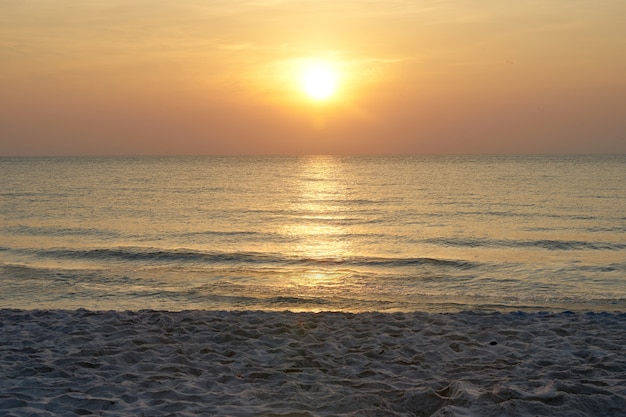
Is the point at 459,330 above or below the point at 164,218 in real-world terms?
below

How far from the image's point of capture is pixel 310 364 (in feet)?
29.6

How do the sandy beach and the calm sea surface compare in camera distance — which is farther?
the calm sea surface

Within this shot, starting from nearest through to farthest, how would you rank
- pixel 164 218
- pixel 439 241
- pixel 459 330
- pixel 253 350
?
pixel 253 350
pixel 459 330
pixel 439 241
pixel 164 218

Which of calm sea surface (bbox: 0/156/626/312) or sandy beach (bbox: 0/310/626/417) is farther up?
calm sea surface (bbox: 0/156/626/312)

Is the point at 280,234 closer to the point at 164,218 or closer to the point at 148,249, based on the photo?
the point at 148,249

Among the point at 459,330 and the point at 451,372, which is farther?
the point at 459,330

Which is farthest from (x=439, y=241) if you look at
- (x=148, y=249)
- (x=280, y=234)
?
(x=148, y=249)

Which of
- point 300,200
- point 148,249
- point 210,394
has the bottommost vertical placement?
point 210,394

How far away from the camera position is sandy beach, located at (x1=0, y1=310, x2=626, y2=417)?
23.5 feet

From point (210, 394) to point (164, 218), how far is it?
29.0 m

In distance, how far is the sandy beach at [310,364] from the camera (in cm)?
717

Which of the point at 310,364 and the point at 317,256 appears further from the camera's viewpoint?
the point at 317,256

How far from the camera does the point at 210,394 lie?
764 cm

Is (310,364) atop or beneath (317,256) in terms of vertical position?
beneath
